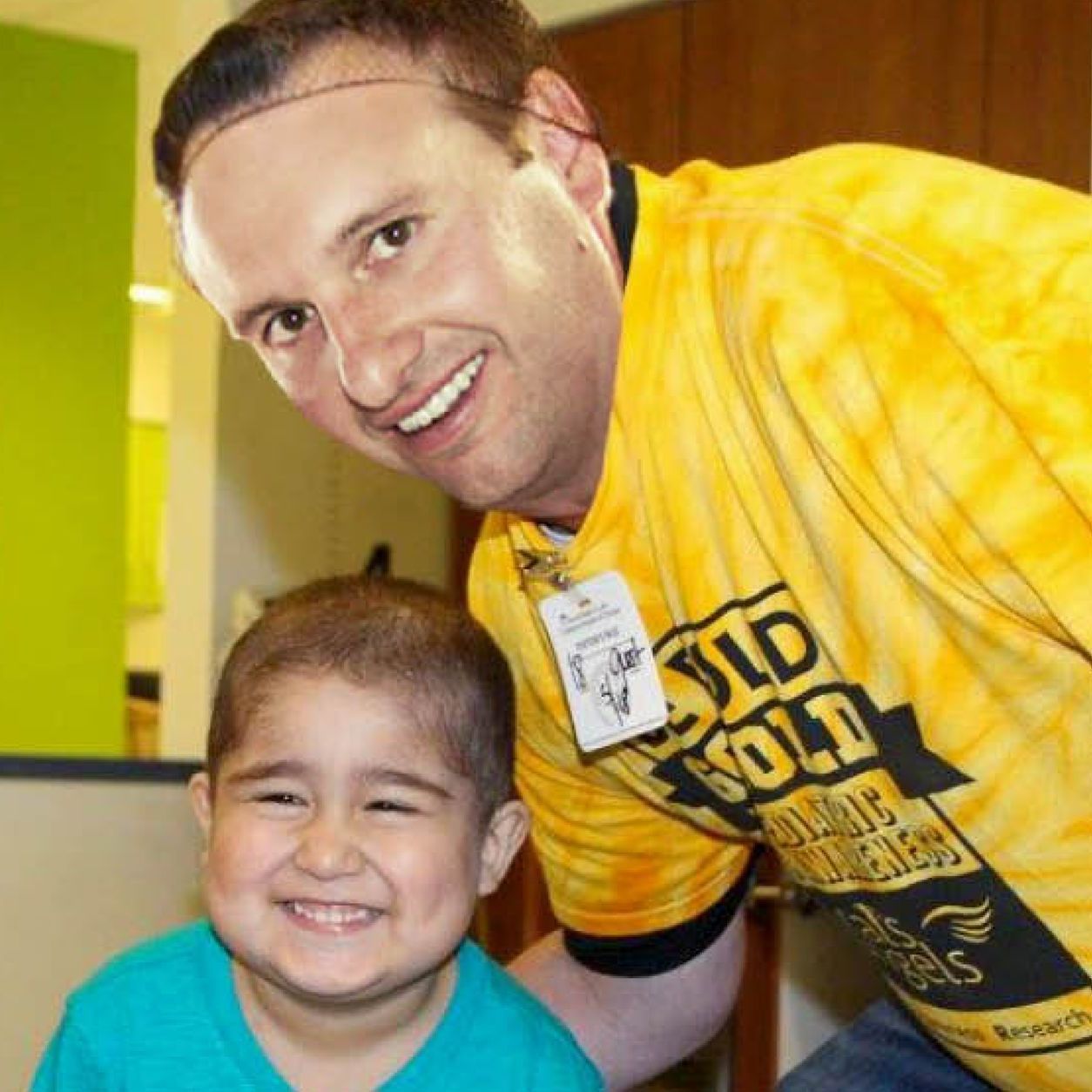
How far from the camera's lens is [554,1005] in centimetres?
195

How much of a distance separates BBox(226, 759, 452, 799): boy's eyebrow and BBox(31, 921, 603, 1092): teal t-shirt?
0.18m

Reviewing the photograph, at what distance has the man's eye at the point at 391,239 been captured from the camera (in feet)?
4.74

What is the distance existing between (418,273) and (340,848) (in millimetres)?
430

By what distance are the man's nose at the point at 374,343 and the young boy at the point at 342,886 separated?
0.95ft

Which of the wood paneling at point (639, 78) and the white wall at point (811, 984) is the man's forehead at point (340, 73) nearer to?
the white wall at point (811, 984)

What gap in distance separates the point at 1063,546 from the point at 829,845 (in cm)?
42

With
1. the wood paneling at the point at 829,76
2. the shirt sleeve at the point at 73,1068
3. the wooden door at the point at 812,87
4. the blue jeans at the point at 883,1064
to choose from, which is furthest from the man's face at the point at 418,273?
the wood paneling at the point at 829,76

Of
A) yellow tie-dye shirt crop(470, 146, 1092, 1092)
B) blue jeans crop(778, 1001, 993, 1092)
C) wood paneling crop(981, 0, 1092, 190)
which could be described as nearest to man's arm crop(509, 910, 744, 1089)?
blue jeans crop(778, 1001, 993, 1092)

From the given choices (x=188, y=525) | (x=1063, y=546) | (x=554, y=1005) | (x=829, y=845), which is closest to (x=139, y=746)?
(x=188, y=525)

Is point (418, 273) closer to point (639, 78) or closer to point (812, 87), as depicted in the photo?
point (812, 87)

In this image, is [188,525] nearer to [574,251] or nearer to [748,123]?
[748,123]

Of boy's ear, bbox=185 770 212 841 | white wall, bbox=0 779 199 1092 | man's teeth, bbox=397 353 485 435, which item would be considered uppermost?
man's teeth, bbox=397 353 485 435

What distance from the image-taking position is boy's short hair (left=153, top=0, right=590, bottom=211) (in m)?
1.49

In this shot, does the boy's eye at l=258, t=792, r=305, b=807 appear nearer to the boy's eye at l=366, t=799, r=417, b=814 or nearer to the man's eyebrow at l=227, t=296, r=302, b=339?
the boy's eye at l=366, t=799, r=417, b=814
